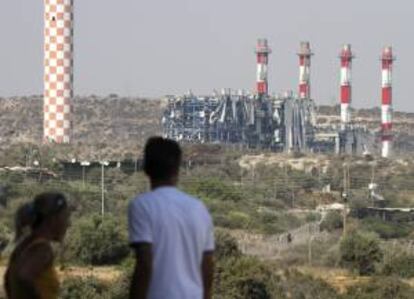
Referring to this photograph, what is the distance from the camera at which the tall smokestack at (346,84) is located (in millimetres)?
79875

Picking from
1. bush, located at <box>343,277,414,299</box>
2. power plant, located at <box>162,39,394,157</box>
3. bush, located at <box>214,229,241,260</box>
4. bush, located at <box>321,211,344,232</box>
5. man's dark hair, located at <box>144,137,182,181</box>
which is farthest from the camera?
power plant, located at <box>162,39,394,157</box>

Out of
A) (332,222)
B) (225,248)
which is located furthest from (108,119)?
(225,248)

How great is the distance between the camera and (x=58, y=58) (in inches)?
2409

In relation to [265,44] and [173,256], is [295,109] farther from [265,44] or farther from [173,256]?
[173,256]

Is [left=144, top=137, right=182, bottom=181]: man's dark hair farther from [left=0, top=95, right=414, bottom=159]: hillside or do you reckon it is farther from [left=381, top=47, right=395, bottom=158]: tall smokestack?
[left=0, top=95, right=414, bottom=159]: hillside

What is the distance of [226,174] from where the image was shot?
60406 millimetres

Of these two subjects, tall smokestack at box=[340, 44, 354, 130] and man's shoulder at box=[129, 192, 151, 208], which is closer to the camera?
man's shoulder at box=[129, 192, 151, 208]

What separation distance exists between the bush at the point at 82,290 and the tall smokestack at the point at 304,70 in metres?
64.7

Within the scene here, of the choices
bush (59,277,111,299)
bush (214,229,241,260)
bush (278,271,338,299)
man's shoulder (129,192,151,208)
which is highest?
man's shoulder (129,192,151,208)

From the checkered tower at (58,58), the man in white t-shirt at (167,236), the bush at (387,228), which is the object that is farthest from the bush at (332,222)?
the man in white t-shirt at (167,236)

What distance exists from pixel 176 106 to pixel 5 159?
55.8 feet

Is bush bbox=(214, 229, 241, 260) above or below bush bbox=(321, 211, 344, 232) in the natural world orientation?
above

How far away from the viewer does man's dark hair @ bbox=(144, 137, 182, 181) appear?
579cm

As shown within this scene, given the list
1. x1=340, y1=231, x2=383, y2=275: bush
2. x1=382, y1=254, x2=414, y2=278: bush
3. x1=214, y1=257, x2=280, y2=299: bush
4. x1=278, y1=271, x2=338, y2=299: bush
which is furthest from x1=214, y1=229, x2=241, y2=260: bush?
x1=340, y1=231, x2=383, y2=275: bush
